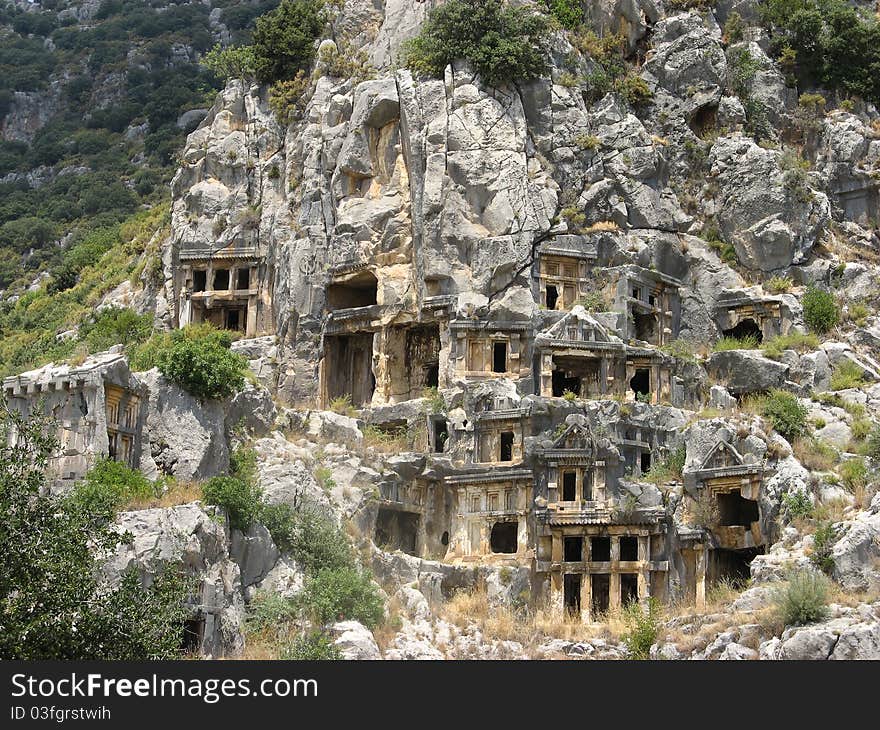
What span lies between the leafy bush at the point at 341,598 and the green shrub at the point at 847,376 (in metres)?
24.2

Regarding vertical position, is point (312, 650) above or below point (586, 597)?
below

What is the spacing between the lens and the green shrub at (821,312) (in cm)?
6109

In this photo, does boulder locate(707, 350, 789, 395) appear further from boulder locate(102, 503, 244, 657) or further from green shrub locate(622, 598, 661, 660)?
boulder locate(102, 503, 244, 657)

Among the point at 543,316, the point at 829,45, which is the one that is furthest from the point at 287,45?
the point at 829,45

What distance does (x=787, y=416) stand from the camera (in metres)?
53.1

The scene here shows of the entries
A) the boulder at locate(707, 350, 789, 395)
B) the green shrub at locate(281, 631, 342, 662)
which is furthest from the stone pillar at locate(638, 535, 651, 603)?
the green shrub at locate(281, 631, 342, 662)

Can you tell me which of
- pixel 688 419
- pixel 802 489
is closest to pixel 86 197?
pixel 688 419

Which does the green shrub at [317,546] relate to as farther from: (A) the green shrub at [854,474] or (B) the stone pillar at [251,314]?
(B) the stone pillar at [251,314]

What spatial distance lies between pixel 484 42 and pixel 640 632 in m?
33.6

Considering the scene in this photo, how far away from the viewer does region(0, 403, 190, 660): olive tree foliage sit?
28500 millimetres

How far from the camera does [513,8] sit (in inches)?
2613

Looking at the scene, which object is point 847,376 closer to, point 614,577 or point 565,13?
point 614,577

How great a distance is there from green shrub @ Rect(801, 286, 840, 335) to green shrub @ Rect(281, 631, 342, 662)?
31541 mm

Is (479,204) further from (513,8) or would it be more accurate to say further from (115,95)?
(115,95)
